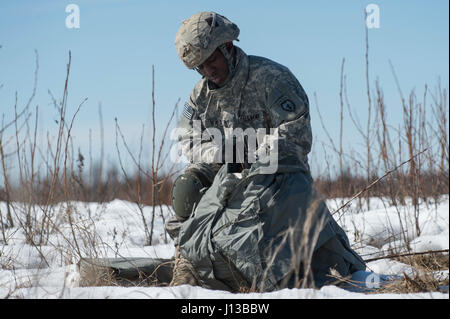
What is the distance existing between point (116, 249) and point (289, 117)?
1.84 m

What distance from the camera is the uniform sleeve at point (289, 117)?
2549 mm

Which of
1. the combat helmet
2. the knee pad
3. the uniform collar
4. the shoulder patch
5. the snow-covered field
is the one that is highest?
the combat helmet

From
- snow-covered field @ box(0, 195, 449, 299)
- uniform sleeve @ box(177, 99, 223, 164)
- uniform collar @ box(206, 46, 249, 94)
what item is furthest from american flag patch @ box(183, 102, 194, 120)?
snow-covered field @ box(0, 195, 449, 299)

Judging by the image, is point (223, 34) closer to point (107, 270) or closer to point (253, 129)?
point (253, 129)

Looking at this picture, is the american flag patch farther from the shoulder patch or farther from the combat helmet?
the shoulder patch

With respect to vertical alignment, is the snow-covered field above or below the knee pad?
below

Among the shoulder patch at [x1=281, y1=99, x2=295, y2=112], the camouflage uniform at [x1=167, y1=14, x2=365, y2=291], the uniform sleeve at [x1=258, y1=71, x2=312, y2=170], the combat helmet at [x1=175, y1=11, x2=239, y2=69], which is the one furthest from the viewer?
the combat helmet at [x1=175, y1=11, x2=239, y2=69]

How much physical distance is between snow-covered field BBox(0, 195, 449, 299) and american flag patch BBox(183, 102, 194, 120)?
84cm

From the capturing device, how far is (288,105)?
2732mm

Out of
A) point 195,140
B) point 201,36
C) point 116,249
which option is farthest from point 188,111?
point 116,249

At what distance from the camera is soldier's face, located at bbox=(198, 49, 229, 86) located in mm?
2924

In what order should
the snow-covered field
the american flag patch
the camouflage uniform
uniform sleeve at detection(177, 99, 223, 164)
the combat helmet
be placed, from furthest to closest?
the american flag patch
uniform sleeve at detection(177, 99, 223, 164)
the combat helmet
the camouflage uniform
the snow-covered field
